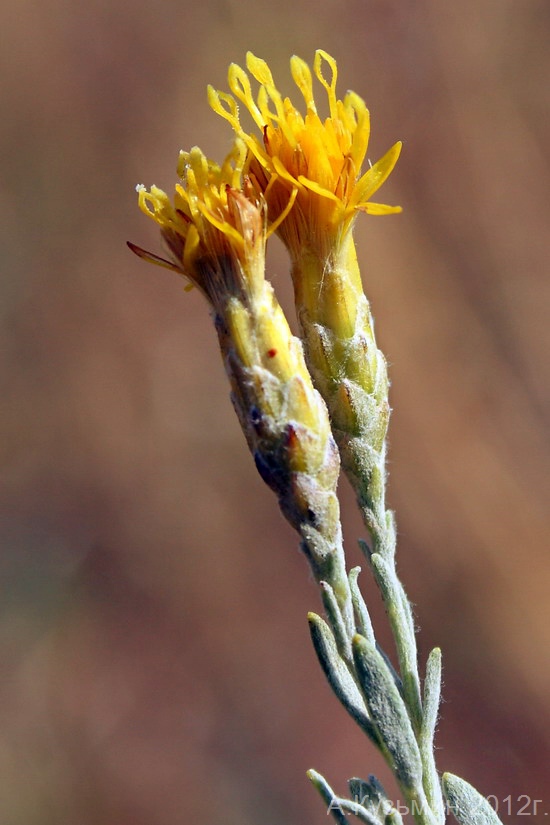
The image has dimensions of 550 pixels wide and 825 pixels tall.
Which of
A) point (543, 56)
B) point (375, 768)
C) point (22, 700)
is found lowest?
point (375, 768)

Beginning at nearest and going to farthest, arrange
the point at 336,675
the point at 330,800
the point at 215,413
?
the point at 330,800
the point at 336,675
the point at 215,413

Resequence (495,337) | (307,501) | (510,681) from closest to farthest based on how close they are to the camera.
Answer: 1. (307,501)
2. (510,681)
3. (495,337)

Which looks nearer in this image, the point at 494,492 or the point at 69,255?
the point at 494,492

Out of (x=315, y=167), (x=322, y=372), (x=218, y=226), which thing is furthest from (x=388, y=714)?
(x=315, y=167)

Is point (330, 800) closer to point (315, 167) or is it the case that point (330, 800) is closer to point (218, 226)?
point (218, 226)

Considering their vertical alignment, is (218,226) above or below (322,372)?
above

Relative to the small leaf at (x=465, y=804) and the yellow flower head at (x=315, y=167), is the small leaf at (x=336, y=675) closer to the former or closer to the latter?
the small leaf at (x=465, y=804)

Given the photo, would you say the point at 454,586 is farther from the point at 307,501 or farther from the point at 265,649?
the point at 307,501

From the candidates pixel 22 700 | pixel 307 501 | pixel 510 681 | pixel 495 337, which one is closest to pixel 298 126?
pixel 307 501
